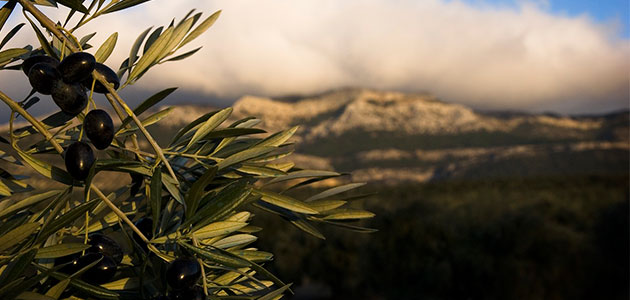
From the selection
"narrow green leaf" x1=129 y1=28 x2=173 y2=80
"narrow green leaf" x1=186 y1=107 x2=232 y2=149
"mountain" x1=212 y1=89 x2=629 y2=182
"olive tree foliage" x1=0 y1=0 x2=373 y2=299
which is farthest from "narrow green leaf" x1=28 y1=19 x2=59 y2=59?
"mountain" x1=212 y1=89 x2=629 y2=182

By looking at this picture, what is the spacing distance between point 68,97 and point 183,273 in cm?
27

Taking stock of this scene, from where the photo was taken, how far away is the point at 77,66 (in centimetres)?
57

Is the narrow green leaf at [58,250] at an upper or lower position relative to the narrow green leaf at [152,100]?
lower

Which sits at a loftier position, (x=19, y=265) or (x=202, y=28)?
(x=202, y=28)

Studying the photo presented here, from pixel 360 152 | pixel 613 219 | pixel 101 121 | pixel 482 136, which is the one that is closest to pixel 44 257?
pixel 101 121

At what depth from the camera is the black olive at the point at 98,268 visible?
0.57 meters

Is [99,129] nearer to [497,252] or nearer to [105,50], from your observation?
[105,50]

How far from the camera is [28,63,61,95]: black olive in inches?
23.2

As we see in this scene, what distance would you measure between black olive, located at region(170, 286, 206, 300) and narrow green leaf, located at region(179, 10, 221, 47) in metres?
0.35

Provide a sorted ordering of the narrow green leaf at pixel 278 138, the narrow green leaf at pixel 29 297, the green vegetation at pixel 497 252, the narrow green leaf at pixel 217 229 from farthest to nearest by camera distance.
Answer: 1. the green vegetation at pixel 497 252
2. the narrow green leaf at pixel 278 138
3. the narrow green leaf at pixel 217 229
4. the narrow green leaf at pixel 29 297

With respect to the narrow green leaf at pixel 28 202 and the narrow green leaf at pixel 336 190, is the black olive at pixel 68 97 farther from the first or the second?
the narrow green leaf at pixel 336 190

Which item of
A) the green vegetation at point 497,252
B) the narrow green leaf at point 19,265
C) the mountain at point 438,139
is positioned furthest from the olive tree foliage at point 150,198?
the mountain at point 438,139

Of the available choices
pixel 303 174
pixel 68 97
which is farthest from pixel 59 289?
pixel 303 174

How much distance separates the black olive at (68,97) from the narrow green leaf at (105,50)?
157mm
